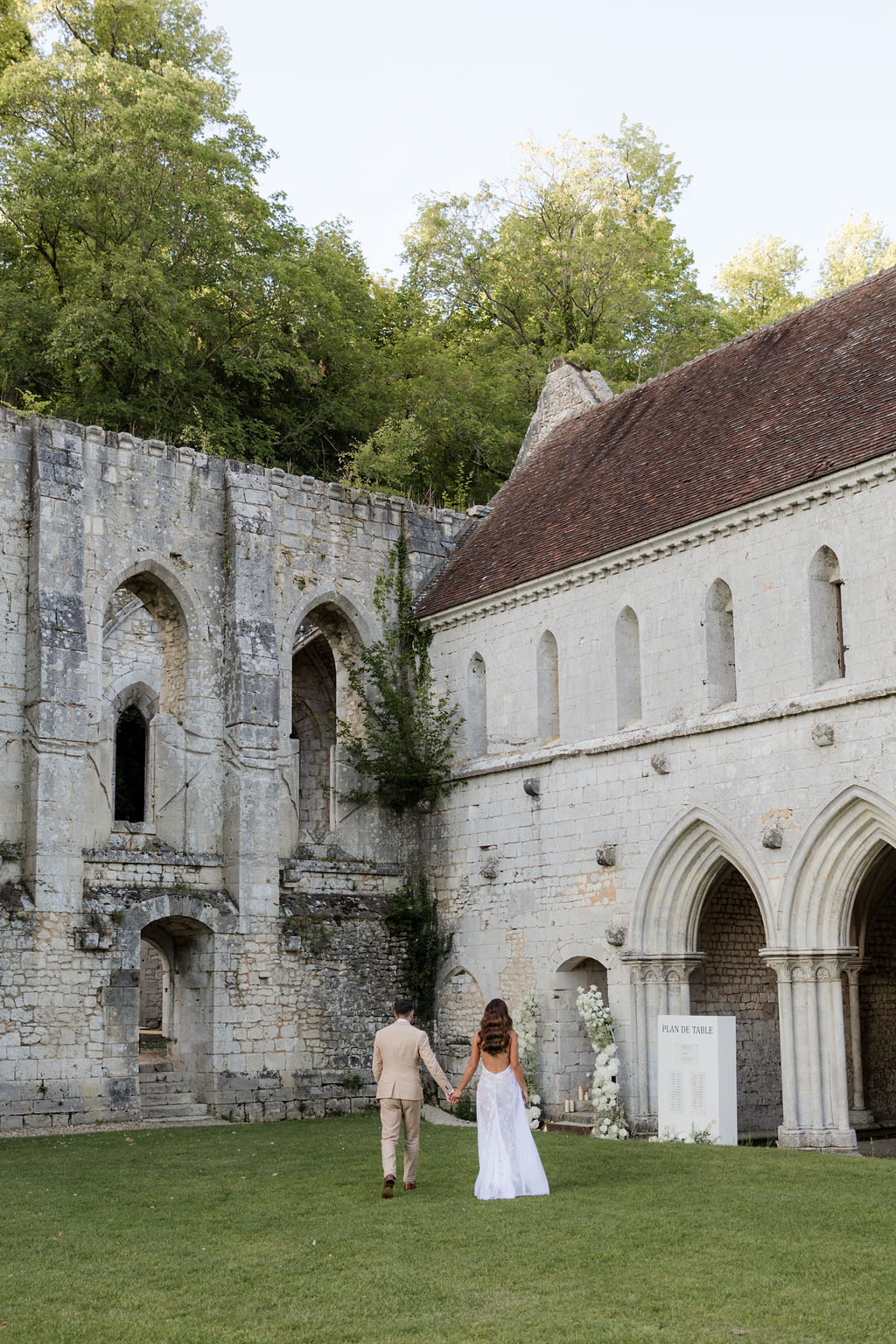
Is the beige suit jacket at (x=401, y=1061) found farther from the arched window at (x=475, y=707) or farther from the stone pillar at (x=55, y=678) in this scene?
the arched window at (x=475, y=707)

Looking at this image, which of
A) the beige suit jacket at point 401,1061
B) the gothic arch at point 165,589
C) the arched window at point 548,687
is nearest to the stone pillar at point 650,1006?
the arched window at point 548,687

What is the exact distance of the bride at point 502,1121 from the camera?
35.1 ft

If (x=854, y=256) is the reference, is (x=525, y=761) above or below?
below

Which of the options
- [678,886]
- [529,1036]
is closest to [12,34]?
[529,1036]

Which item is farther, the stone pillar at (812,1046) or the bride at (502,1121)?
the stone pillar at (812,1046)

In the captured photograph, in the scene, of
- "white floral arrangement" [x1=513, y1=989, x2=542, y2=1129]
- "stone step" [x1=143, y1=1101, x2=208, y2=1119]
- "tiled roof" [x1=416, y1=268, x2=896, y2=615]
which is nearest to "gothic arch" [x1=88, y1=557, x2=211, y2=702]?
"tiled roof" [x1=416, y1=268, x2=896, y2=615]

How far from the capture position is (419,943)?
20781 millimetres

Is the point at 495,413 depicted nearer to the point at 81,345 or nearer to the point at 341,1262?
the point at 81,345

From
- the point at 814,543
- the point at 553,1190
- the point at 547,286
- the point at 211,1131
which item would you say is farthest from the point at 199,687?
the point at 547,286

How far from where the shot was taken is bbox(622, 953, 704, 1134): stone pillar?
56.9 ft

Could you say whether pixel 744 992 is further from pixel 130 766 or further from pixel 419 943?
pixel 130 766

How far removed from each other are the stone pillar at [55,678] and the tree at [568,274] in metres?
18.1

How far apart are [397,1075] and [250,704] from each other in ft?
30.4

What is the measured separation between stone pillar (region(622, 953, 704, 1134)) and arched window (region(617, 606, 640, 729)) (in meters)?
2.95
